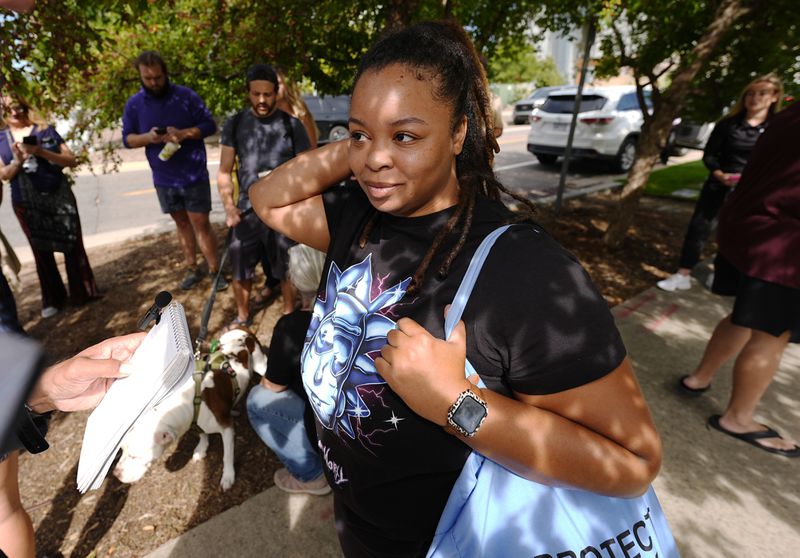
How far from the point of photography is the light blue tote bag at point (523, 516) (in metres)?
1.06

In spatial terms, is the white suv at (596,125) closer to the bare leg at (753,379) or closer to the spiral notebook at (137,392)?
the bare leg at (753,379)

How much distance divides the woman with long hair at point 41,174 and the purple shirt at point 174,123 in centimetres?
66

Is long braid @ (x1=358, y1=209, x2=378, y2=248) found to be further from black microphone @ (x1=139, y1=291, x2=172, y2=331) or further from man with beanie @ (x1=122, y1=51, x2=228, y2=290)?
man with beanie @ (x1=122, y1=51, x2=228, y2=290)

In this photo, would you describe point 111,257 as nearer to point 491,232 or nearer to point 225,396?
point 225,396

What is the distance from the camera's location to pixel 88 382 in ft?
4.52

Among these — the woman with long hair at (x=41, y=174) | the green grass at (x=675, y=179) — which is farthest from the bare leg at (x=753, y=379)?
the green grass at (x=675, y=179)

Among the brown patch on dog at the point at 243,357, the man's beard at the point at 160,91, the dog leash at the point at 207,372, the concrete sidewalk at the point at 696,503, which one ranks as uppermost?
the man's beard at the point at 160,91

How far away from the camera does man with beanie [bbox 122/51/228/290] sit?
13.8 feet

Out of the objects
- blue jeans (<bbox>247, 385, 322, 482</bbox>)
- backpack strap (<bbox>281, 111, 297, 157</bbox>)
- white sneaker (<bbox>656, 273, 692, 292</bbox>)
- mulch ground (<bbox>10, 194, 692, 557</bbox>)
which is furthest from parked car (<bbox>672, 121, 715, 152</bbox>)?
blue jeans (<bbox>247, 385, 322, 482</bbox>)

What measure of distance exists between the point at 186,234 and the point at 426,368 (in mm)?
4760

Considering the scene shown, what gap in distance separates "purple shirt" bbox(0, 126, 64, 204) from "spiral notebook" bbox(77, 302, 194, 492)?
3824 mm

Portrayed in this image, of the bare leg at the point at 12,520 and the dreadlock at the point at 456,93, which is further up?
the dreadlock at the point at 456,93

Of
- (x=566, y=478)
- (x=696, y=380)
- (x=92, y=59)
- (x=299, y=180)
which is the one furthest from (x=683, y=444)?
(x=92, y=59)

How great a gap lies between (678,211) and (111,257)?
963 centimetres
